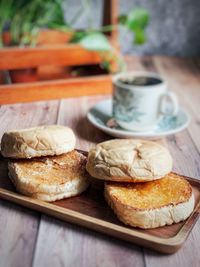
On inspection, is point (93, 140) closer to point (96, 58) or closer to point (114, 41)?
point (96, 58)

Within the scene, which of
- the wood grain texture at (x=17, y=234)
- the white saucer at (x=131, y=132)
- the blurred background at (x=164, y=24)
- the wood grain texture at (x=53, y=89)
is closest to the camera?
the wood grain texture at (x=17, y=234)

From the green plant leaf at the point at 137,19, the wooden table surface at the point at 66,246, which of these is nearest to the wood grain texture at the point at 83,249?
the wooden table surface at the point at 66,246

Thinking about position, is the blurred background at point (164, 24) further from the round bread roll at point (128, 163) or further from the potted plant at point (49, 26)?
the round bread roll at point (128, 163)

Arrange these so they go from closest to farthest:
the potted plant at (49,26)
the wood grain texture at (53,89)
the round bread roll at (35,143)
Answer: the round bread roll at (35,143) → the wood grain texture at (53,89) → the potted plant at (49,26)

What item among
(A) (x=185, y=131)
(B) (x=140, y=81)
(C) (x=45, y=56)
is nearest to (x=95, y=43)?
(C) (x=45, y=56)

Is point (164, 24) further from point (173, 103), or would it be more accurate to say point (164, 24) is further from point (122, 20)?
point (173, 103)

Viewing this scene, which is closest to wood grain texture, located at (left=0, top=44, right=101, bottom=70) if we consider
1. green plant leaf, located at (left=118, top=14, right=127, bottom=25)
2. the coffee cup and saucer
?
green plant leaf, located at (left=118, top=14, right=127, bottom=25)

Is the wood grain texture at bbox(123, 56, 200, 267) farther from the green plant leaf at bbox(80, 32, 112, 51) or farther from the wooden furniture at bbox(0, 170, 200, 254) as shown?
the green plant leaf at bbox(80, 32, 112, 51)
